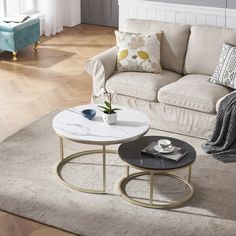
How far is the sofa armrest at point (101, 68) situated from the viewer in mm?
5172

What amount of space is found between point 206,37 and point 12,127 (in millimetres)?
2017

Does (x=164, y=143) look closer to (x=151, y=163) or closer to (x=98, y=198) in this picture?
(x=151, y=163)

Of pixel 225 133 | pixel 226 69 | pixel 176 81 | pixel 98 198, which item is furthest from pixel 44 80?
pixel 98 198

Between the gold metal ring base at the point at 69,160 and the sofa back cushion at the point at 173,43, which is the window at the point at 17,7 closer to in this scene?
the sofa back cushion at the point at 173,43

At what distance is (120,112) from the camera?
4449mm

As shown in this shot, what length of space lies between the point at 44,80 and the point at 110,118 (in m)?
2.43

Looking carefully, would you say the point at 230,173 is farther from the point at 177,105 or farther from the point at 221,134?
the point at 177,105

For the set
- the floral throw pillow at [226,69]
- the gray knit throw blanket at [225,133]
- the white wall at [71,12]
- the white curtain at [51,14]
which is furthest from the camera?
the white wall at [71,12]

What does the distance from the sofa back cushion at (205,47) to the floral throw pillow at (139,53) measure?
0.32 metres

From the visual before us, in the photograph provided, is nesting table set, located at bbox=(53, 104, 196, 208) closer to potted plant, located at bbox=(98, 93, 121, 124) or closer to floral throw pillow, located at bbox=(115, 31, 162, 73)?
potted plant, located at bbox=(98, 93, 121, 124)

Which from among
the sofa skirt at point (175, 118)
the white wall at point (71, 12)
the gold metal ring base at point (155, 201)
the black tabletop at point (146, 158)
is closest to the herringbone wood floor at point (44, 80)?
the white wall at point (71, 12)

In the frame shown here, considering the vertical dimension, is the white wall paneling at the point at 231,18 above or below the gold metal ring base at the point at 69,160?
above

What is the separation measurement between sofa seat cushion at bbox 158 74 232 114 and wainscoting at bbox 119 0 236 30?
1011mm

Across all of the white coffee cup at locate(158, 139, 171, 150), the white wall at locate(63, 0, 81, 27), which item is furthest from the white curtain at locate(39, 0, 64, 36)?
the white coffee cup at locate(158, 139, 171, 150)
